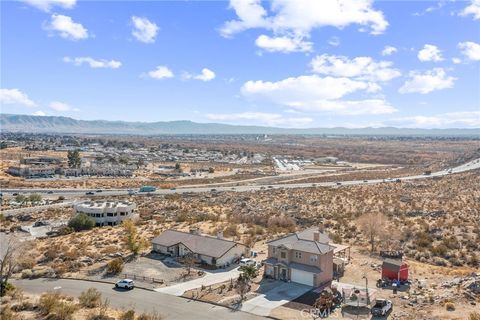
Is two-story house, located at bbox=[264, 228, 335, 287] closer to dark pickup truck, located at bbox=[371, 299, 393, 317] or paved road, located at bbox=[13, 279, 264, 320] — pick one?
dark pickup truck, located at bbox=[371, 299, 393, 317]

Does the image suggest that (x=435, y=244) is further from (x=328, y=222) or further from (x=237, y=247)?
(x=237, y=247)

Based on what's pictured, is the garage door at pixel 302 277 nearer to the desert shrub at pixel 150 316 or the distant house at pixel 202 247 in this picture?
the distant house at pixel 202 247

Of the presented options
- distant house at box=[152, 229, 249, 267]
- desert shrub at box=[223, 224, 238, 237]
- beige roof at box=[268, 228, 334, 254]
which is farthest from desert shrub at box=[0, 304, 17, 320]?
desert shrub at box=[223, 224, 238, 237]

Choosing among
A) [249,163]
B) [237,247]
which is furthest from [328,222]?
[249,163]

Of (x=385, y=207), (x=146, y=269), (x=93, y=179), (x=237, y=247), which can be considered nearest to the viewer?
(x=146, y=269)

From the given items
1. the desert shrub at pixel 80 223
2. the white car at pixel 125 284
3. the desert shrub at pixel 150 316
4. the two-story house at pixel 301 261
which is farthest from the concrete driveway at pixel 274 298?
the desert shrub at pixel 80 223

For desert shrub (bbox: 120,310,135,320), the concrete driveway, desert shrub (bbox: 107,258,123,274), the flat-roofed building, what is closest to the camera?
desert shrub (bbox: 120,310,135,320)
